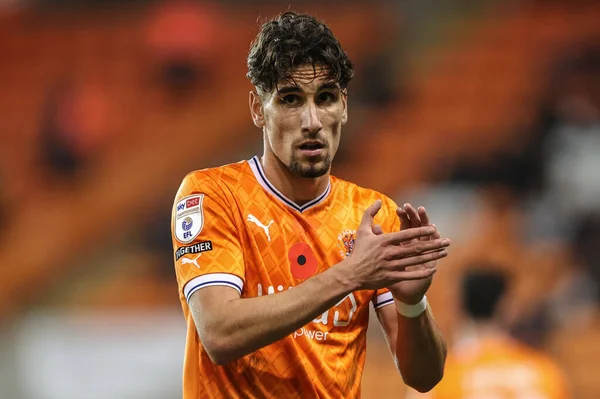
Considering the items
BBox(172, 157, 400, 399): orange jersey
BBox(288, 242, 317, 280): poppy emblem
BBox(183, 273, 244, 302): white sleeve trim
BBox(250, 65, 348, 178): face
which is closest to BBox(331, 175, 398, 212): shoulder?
BBox(172, 157, 400, 399): orange jersey

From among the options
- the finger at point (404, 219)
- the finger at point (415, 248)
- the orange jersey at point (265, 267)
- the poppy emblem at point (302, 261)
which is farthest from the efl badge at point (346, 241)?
the finger at point (415, 248)

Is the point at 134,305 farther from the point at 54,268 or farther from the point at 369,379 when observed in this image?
the point at 369,379

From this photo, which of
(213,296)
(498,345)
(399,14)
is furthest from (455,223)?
(213,296)

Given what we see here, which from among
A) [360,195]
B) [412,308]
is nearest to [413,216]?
[412,308]

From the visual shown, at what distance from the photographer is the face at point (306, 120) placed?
299cm

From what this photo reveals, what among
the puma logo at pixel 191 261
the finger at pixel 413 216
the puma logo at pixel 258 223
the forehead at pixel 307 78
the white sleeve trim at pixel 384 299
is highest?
the forehead at pixel 307 78

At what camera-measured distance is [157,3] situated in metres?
9.23

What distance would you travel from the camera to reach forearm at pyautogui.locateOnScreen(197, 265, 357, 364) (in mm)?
2555

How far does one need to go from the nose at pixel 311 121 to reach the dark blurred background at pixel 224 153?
4818 millimetres

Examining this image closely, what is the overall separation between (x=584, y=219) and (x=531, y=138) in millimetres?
965

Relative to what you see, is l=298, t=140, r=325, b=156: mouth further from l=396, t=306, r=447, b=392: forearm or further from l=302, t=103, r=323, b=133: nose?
l=396, t=306, r=447, b=392: forearm

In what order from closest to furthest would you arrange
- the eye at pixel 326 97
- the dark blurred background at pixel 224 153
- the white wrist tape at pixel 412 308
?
the white wrist tape at pixel 412 308
the eye at pixel 326 97
the dark blurred background at pixel 224 153

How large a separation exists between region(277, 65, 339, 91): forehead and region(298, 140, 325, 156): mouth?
0.19 meters

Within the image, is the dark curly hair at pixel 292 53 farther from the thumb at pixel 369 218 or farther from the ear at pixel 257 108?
the thumb at pixel 369 218
